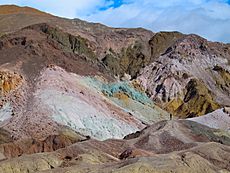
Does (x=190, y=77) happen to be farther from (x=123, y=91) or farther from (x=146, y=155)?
(x=146, y=155)

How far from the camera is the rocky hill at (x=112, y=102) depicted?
130ft

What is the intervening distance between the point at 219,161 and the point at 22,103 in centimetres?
2465

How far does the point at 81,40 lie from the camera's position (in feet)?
312

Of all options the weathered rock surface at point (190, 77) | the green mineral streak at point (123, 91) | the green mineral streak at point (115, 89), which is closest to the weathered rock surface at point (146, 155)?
the green mineral streak at point (115, 89)

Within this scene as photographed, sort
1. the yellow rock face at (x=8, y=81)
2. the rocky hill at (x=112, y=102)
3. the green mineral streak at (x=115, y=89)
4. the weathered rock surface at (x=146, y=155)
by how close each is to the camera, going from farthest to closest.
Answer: the green mineral streak at (x=115, y=89), the yellow rock face at (x=8, y=81), the rocky hill at (x=112, y=102), the weathered rock surface at (x=146, y=155)

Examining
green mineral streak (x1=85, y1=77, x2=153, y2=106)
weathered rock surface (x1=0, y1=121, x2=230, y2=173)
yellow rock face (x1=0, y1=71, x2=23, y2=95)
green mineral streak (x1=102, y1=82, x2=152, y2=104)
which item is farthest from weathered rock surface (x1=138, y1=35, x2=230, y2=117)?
yellow rock face (x1=0, y1=71, x2=23, y2=95)

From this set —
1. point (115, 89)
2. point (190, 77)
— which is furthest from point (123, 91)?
point (190, 77)

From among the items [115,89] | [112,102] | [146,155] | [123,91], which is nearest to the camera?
[146,155]

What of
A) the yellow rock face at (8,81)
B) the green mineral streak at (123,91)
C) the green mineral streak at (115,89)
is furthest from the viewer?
the green mineral streak at (123,91)

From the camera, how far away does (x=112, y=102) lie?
64.8 metres

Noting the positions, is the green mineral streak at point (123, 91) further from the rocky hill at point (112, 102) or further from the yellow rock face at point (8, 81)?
the yellow rock face at point (8, 81)

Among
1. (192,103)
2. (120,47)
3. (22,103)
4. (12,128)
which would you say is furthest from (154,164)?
(120,47)

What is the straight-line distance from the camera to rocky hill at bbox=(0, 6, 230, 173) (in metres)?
39.6

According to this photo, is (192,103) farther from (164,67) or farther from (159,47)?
(159,47)
